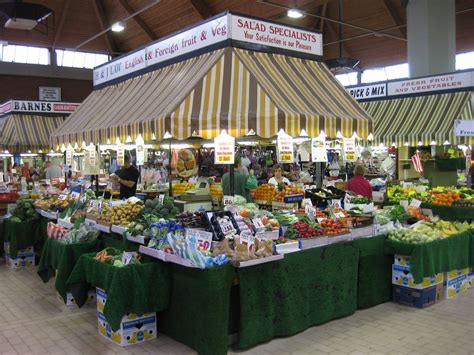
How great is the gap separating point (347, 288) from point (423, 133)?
7.03 meters

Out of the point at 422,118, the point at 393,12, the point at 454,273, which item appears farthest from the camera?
the point at 393,12

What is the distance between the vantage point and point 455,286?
6.28 m

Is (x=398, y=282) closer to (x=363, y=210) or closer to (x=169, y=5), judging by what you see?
(x=363, y=210)

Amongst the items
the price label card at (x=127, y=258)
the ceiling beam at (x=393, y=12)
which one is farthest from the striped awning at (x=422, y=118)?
the ceiling beam at (x=393, y=12)

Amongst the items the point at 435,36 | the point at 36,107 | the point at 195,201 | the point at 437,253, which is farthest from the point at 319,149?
the point at 36,107

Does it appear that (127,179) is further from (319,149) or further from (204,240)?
(204,240)

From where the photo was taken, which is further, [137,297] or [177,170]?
[177,170]

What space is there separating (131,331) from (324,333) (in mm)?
1965

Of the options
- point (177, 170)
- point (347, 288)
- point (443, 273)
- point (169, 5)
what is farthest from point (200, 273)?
point (169, 5)

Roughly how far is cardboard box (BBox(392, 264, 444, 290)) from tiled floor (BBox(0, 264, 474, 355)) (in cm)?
27

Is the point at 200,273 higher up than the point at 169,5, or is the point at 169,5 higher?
the point at 169,5

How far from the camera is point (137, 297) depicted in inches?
183

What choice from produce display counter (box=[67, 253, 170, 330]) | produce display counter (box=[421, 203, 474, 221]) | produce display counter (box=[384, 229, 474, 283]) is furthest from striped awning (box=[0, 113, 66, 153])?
produce display counter (box=[384, 229, 474, 283])

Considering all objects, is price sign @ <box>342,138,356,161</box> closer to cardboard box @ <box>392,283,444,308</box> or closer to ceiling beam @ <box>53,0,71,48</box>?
cardboard box @ <box>392,283,444,308</box>
